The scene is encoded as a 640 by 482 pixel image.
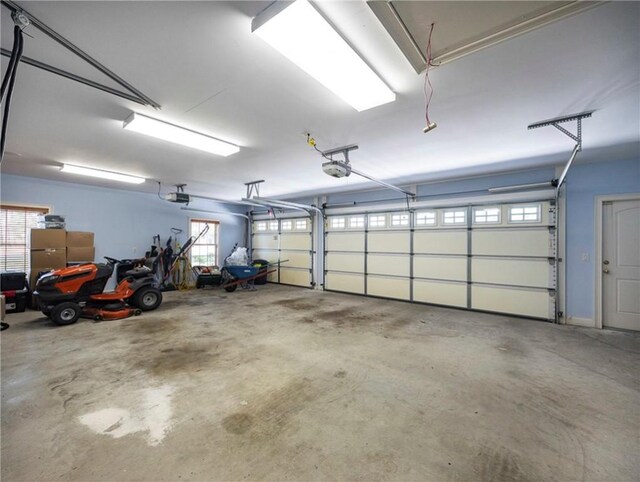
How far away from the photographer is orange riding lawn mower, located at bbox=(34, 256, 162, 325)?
12.6ft

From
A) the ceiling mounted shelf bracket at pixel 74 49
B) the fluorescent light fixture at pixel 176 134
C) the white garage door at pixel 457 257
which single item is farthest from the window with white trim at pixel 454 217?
the ceiling mounted shelf bracket at pixel 74 49

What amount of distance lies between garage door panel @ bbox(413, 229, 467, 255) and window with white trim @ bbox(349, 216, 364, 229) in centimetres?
138

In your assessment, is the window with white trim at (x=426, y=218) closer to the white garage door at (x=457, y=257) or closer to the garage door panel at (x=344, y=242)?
the white garage door at (x=457, y=257)

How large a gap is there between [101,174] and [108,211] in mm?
1851

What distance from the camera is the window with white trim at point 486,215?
491 centimetres

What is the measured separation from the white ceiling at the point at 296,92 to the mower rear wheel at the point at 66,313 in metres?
2.14

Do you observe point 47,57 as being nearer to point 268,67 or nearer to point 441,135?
point 268,67

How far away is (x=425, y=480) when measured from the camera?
1.46 m

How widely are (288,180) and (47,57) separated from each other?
3.85 meters

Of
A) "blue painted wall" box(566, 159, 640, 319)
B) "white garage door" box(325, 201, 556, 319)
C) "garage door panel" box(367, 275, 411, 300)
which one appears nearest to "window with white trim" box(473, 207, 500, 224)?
"white garage door" box(325, 201, 556, 319)

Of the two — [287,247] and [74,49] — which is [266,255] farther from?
[74,49]

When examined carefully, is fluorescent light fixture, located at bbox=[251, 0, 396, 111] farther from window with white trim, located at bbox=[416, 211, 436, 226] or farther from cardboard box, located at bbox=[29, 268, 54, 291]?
cardboard box, located at bbox=[29, 268, 54, 291]

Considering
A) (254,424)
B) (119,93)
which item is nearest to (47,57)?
(119,93)

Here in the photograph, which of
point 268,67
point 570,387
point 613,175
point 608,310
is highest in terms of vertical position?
point 268,67
